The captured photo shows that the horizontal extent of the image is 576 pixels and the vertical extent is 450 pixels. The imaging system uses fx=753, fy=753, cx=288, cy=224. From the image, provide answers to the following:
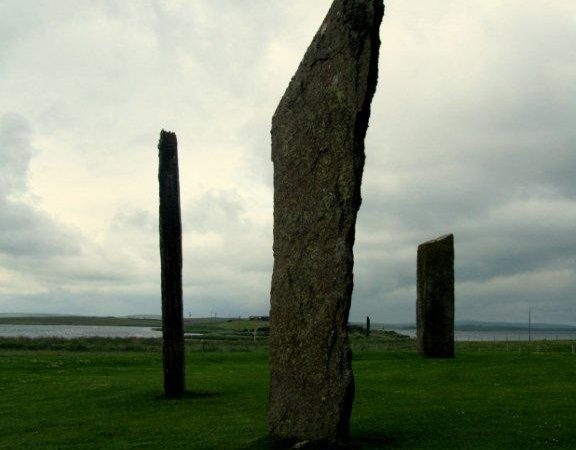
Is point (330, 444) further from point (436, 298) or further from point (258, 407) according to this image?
point (436, 298)

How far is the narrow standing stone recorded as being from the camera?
1519 centimetres

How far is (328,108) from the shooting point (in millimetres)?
9727

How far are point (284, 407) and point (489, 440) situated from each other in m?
2.74

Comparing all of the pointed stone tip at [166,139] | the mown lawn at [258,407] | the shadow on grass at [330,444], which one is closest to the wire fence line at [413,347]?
the mown lawn at [258,407]

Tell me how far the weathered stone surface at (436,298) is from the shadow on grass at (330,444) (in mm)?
14229

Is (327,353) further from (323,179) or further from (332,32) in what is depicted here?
(332,32)

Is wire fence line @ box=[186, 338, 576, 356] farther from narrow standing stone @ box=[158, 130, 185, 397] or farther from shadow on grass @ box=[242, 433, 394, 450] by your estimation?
shadow on grass @ box=[242, 433, 394, 450]

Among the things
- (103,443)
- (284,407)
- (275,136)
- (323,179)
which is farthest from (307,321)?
(103,443)

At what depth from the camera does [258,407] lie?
44.1ft

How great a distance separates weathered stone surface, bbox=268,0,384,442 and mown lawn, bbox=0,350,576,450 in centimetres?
82

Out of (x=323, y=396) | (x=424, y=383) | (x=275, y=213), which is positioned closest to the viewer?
(x=323, y=396)

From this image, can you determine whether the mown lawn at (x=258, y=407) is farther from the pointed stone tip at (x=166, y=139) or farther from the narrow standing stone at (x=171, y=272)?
the pointed stone tip at (x=166, y=139)

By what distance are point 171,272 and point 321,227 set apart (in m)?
6.37

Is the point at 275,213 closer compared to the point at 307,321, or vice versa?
the point at 307,321
